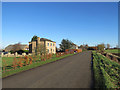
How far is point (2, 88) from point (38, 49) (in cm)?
1835

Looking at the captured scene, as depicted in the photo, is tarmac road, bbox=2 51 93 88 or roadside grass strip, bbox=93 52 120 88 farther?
tarmac road, bbox=2 51 93 88

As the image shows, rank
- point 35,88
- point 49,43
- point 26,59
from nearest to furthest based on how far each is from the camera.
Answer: point 35,88
point 26,59
point 49,43

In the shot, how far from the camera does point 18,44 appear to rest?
161 feet

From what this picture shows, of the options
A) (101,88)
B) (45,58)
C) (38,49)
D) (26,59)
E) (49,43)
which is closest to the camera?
(101,88)

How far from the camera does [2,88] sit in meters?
5.80

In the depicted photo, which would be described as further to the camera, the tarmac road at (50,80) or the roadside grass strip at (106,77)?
the tarmac road at (50,80)

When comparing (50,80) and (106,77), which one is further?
(106,77)

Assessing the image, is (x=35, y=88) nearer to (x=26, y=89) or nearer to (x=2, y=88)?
(x=26, y=89)

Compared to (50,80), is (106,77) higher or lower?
higher

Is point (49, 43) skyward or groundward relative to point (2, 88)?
skyward

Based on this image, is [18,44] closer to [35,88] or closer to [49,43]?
[49,43]

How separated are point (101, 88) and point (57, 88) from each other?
2.45 metres

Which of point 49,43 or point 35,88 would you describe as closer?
point 35,88

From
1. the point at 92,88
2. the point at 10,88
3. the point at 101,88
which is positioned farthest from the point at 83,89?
the point at 10,88
